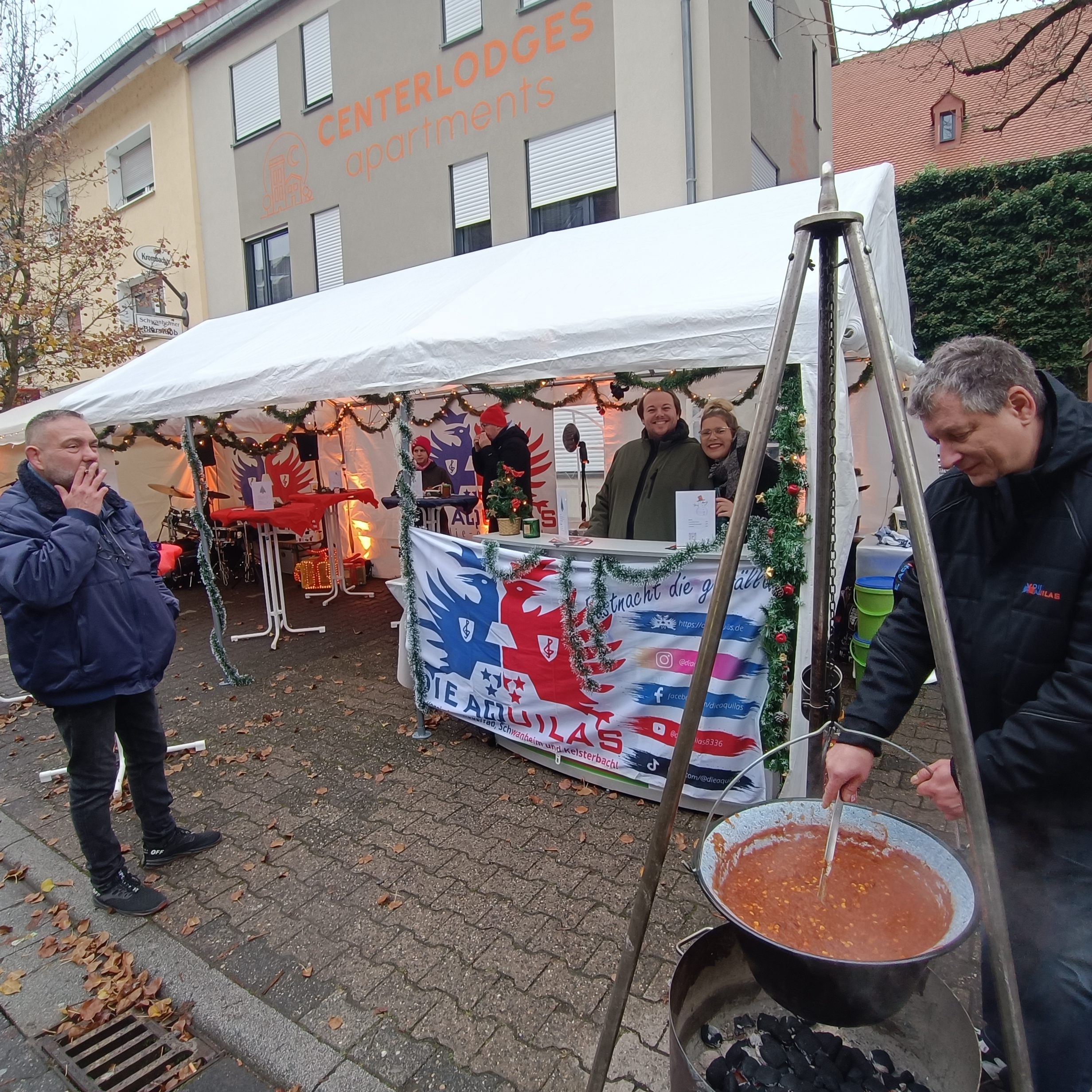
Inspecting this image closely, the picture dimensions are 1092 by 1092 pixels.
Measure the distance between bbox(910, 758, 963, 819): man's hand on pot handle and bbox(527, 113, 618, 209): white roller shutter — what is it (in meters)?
8.79

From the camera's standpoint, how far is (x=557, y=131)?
30.2ft

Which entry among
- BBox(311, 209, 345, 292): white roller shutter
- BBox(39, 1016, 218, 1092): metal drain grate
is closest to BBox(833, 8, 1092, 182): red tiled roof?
BBox(311, 209, 345, 292): white roller shutter

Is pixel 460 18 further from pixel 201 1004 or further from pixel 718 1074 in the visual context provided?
pixel 718 1074

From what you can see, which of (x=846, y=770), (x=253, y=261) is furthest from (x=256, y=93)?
(x=846, y=770)

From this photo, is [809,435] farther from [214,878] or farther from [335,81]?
[335,81]

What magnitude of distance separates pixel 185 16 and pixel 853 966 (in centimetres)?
1776

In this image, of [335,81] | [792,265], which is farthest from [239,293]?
[792,265]

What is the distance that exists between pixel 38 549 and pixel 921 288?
1629 centimetres

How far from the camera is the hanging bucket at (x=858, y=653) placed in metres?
4.93

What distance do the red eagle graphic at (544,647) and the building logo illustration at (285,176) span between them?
426 inches

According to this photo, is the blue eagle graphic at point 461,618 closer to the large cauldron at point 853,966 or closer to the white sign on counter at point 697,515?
the white sign on counter at point 697,515

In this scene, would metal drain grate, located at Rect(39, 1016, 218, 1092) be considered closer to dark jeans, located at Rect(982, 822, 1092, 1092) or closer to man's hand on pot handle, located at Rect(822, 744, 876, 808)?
man's hand on pot handle, located at Rect(822, 744, 876, 808)

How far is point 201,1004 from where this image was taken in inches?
98.9

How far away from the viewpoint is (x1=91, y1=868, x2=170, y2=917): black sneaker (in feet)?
9.84
